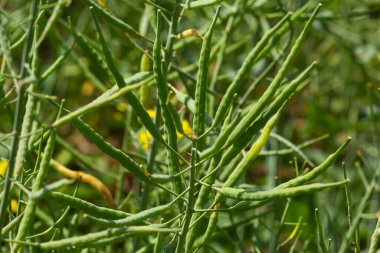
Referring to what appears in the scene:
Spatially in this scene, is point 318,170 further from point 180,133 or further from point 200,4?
point 200,4

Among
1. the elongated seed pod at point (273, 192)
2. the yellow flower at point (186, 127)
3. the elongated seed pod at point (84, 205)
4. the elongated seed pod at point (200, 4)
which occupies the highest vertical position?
the elongated seed pod at point (200, 4)

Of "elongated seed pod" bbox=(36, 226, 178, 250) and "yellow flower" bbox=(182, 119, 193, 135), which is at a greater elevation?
"elongated seed pod" bbox=(36, 226, 178, 250)

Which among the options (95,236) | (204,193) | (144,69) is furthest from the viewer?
(144,69)

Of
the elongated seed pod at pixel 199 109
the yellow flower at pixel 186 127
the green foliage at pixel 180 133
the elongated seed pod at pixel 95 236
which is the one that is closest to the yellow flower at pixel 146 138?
the green foliage at pixel 180 133

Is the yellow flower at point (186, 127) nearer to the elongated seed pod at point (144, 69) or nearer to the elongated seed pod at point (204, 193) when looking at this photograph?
the elongated seed pod at point (144, 69)

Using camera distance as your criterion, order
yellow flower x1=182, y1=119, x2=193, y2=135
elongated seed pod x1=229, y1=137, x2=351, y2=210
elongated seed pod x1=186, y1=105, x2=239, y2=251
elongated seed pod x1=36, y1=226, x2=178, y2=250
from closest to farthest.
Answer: elongated seed pod x1=36, y1=226, x2=178, y2=250
elongated seed pod x1=229, y1=137, x2=351, y2=210
elongated seed pod x1=186, y1=105, x2=239, y2=251
yellow flower x1=182, y1=119, x2=193, y2=135

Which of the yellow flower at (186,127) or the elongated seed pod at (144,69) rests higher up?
the elongated seed pod at (144,69)

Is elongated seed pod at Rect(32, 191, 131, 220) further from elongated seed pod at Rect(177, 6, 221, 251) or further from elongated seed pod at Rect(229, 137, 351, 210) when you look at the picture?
elongated seed pod at Rect(229, 137, 351, 210)

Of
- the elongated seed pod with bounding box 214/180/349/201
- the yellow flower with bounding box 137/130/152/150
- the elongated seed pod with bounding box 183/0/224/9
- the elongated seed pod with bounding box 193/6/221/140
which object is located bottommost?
the yellow flower with bounding box 137/130/152/150

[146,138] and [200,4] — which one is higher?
[200,4]

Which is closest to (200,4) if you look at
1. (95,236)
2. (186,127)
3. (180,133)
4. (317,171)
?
(180,133)

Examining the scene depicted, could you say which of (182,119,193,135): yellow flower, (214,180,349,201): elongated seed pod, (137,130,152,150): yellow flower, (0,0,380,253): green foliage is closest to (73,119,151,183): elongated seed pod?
(0,0,380,253): green foliage

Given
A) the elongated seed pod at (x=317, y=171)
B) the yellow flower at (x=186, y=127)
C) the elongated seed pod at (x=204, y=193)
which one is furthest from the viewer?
the yellow flower at (x=186, y=127)
